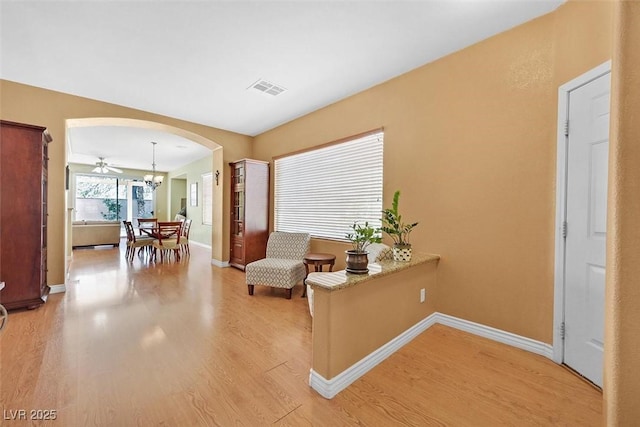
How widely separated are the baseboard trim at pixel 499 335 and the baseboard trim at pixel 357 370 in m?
0.46

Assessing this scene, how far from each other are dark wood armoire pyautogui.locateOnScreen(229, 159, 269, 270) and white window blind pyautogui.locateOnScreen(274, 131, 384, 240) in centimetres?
28

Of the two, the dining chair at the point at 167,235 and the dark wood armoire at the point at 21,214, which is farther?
the dining chair at the point at 167,235

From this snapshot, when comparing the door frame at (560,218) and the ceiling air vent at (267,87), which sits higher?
the ceiling air vent at (267,87)

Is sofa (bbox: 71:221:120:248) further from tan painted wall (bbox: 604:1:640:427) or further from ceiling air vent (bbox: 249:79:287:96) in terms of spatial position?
tan painted wall (bbox: 604:1:640:427)

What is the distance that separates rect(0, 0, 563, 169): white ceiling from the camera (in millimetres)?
2100

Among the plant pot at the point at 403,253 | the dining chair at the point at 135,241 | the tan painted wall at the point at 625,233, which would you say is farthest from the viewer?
the dining chair at the point at 135,241

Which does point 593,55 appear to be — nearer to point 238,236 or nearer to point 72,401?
point 72,401

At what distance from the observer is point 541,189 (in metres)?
2.14

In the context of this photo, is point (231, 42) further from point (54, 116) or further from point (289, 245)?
point (54, 116)

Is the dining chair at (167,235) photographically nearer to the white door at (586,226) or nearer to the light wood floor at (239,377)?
the light wood floor at (239,377)

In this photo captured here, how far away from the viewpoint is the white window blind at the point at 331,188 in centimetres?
343


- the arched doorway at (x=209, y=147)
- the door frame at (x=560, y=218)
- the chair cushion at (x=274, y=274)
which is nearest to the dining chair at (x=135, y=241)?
the arched doorway at (x=209, y=147)

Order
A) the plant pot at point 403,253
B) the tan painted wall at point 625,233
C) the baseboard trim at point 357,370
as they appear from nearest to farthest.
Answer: the tan painted wall at point 625,233 → the baseboard trim at point 357,370 → the plant pot at point 403,253

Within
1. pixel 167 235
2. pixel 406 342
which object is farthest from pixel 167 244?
pixel 406 342
